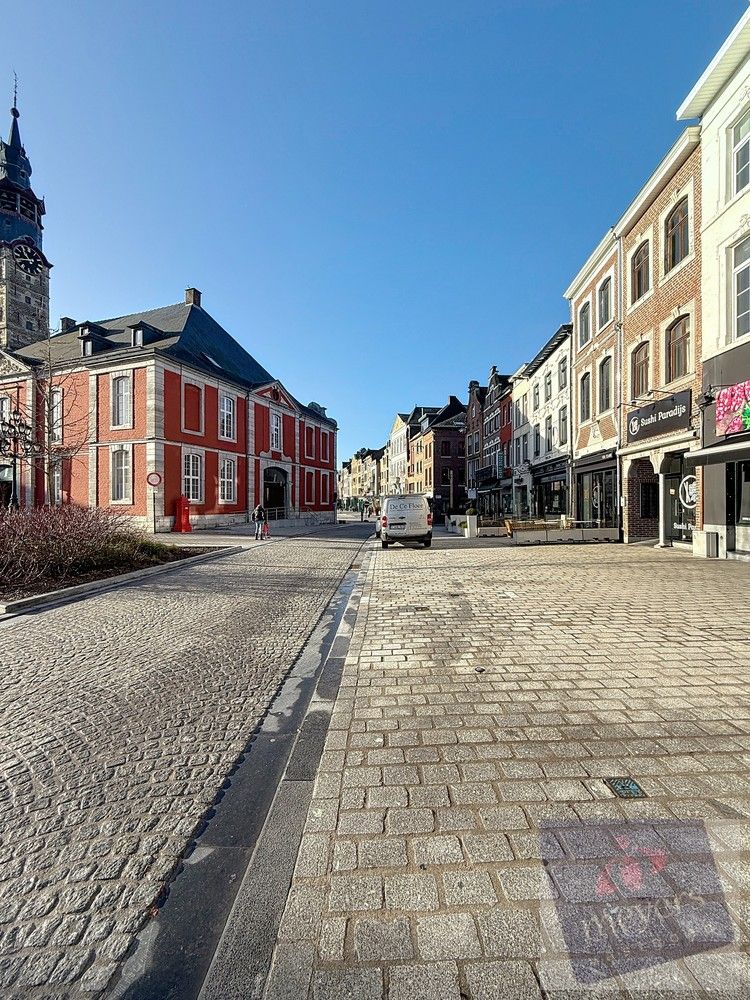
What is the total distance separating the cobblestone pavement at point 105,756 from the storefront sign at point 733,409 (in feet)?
36.1

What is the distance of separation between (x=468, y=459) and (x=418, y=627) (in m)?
44.3

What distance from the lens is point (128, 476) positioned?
27531 millimetres

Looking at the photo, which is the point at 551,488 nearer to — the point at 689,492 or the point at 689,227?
the point at 689,492

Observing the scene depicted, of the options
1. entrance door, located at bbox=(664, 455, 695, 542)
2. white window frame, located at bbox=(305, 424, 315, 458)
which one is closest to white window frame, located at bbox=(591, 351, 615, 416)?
entrance door, located at bbox=(664, 455, 695, 542)


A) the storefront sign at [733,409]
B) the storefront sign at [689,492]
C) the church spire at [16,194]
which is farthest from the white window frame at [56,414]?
the church spire at [16,194]

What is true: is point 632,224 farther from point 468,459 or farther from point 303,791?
point 468,459

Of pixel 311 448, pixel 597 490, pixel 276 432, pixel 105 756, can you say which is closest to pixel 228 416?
pixel 276 432

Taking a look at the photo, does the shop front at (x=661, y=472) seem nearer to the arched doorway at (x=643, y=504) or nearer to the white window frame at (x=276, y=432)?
the arched doorway at (x=643, y=504)

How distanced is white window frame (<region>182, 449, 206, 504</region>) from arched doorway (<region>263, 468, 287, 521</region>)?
6.64 metres

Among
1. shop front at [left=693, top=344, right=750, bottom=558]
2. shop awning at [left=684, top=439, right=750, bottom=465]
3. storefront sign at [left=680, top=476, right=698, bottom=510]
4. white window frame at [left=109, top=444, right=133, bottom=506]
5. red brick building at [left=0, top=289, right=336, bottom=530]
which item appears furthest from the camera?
white window frame at [left=109, top=444, right=133, bottom=506]

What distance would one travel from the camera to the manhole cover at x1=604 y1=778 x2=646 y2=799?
2.54m

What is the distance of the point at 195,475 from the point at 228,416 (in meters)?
5.38

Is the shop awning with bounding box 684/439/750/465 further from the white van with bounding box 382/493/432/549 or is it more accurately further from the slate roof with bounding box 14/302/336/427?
the slate roof with bounding box 14/302/336/427

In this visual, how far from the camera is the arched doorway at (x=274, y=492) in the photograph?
36906mm
